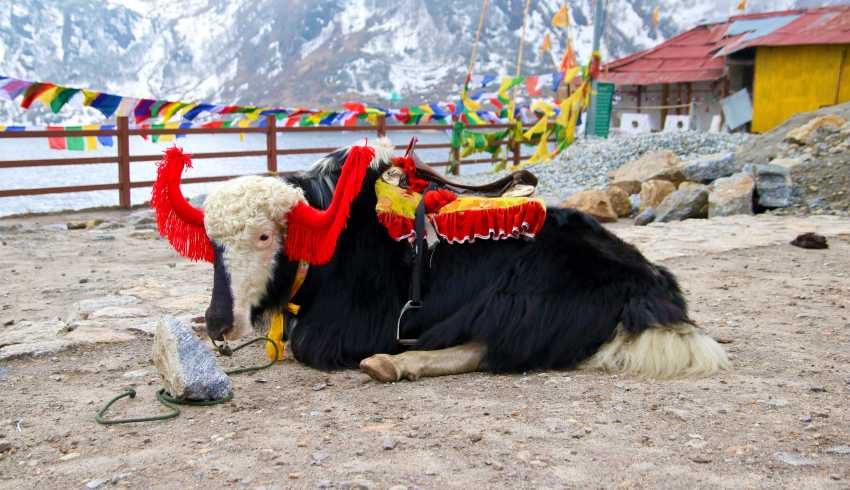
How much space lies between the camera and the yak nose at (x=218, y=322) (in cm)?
279

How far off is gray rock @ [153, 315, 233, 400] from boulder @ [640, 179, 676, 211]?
6.37m

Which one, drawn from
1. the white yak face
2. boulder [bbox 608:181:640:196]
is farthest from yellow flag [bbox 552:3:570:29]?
the white yak face

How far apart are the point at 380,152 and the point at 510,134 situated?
1358 centimetres

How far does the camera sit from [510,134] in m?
16.7

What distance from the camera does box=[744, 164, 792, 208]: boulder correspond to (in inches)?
300

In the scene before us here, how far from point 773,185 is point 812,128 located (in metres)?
1.76

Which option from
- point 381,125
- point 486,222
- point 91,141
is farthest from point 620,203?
point 381,125

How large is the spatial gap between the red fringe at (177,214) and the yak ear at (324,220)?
0.99 feet

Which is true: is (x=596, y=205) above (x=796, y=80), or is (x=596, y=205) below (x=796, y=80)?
below

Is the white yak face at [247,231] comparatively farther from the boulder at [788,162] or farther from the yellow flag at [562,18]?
the yellow flag at [562,18]

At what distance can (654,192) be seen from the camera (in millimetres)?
8422

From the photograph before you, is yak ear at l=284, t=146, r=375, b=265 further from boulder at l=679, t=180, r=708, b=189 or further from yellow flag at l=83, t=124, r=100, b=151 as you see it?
yellow flag at l=83, t=124, r=100, b=151

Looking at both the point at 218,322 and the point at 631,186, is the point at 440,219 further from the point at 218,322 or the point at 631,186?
the point at 631,186

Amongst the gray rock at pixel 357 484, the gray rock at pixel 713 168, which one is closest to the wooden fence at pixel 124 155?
the gray rock at pixel 713 168
